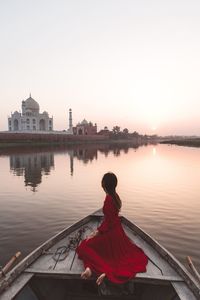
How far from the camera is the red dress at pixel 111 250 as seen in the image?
504 cm

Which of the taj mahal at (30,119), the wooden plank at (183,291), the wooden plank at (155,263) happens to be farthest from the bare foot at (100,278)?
the taj mahal at (30,119)

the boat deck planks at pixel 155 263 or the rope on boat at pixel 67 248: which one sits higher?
the rope on boat at pixel 67 248

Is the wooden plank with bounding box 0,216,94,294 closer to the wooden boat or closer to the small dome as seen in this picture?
the wooden boat

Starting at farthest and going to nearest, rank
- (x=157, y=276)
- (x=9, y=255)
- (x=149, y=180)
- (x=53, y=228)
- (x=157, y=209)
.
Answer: (x=149, y=180) < (x=157, y=209) < (x=53, y=228) < (x=9, y=255) < (x=157, y=276)

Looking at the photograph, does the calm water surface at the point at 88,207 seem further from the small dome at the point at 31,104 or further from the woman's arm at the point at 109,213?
the small dome at the point at 31,104

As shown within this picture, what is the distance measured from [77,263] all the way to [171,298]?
180 cm

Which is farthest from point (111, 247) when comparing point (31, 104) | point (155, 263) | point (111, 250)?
point (31, 104)

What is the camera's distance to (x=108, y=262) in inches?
199

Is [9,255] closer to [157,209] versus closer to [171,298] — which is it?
[171,298]

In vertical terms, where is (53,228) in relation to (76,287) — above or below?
below

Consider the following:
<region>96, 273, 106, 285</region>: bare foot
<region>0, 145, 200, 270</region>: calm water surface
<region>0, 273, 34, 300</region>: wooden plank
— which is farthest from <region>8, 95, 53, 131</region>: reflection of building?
<region>96, 273, 106, 285</region>: bare foot

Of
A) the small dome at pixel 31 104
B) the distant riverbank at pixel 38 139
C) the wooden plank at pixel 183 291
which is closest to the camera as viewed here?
the wooden plank at pixel 183 291

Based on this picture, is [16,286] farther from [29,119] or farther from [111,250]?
[29,119]

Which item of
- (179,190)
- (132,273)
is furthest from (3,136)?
(132,273)
